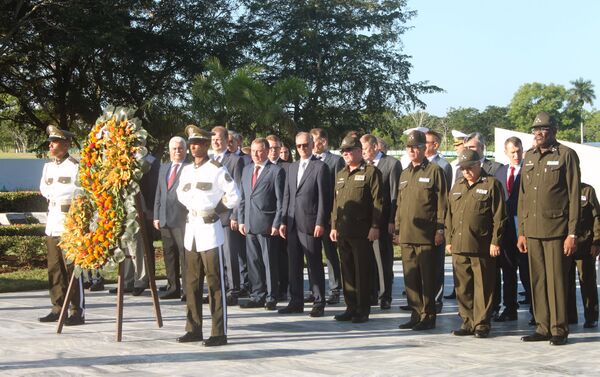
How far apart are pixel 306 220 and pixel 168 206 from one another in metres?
2.17

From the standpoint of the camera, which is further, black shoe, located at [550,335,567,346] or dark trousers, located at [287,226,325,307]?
dark trousers, located at [287,226,325,307]

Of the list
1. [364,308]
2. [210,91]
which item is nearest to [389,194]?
[364,308]

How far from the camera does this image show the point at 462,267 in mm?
8922

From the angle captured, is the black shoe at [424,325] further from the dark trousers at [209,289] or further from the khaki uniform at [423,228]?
the dark trousers at [209,289]

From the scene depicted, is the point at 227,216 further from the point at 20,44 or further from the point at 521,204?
the point at 20,44

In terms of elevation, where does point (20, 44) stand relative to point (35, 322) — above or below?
above

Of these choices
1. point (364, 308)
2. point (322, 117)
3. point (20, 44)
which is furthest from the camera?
point (322, 117)

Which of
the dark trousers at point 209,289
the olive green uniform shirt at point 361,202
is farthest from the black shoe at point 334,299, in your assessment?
the dark trousers at point 209,289

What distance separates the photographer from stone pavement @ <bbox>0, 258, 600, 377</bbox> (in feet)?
23.1

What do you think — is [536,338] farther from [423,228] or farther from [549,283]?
[423,228]

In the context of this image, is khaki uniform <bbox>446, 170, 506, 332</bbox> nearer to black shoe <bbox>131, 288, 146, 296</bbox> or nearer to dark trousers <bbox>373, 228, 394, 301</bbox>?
dark trousers <bbox>373, 228, 394, 301</bbox>

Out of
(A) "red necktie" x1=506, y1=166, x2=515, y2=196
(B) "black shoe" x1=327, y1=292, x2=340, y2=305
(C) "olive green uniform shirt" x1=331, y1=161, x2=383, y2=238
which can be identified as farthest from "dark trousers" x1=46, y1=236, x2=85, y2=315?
(A) "red necktie" x1=506, y1=166, x2=515, y2=196

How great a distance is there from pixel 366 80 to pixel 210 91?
1981 cm

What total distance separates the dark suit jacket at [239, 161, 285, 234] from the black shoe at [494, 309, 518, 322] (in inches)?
117
